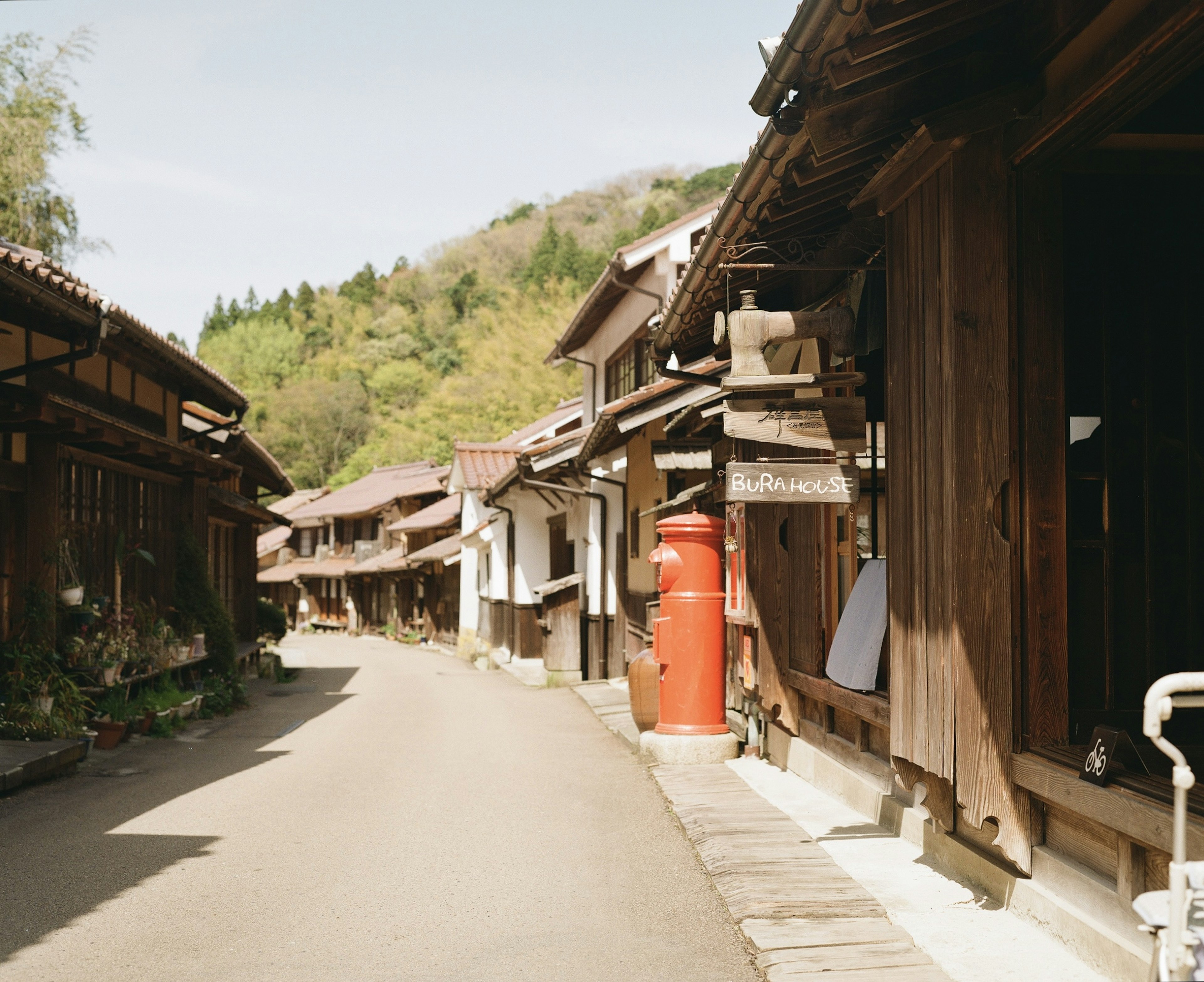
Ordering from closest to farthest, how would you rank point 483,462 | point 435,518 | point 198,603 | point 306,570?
point 198,603, point 483,462, point 435,518, point 306,570

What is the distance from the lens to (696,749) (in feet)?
30.0

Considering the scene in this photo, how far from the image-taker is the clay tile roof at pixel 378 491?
140ft

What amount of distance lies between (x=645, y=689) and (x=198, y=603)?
8.12 meters

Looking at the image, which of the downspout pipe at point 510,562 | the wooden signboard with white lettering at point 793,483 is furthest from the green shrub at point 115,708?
the downspout pipe at point 510,562

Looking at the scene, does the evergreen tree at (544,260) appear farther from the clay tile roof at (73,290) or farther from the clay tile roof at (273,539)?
the clay tile roof at (73,290)

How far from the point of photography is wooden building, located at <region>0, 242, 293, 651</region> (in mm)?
9453

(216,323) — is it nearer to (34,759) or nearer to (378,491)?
(378,491)

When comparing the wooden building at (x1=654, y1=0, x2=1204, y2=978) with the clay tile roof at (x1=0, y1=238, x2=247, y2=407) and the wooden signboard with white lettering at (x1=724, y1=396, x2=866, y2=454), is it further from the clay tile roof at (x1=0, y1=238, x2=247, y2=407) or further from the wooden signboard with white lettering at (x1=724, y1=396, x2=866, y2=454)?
the clay tile roof at (x1=0, y1=238, x2=247, y2=407)

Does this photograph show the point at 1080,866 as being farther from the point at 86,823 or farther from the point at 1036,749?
the point at 86,823

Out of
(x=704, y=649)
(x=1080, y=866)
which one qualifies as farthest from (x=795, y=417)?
(x=704, y=649)

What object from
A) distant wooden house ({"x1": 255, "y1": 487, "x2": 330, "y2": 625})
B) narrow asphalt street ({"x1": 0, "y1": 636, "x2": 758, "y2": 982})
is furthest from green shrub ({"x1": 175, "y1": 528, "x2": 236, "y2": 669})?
distant wooden house ({"x1": 255, "y1": 487, "x2": 330, "y2": 625})

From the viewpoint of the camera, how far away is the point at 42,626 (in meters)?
10.3

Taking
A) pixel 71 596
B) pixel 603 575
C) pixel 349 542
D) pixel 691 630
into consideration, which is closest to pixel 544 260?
pixel 349 542

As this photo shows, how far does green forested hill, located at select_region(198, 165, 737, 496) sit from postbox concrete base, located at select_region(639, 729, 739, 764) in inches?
1531
